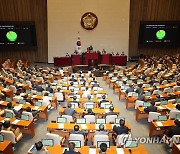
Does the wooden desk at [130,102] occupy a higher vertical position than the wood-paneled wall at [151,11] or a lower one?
lower

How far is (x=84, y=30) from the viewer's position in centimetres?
2478

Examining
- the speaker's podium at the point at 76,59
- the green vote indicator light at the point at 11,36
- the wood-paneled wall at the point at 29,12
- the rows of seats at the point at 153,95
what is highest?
the wood-paneled wall at the point at 29,12

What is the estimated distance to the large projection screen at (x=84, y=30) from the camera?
23.9m

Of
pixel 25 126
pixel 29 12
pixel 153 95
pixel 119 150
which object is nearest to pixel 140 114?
pixel 153 95

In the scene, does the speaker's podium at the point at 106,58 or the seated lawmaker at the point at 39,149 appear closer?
→ the seated lawmaker at the point at 39,149

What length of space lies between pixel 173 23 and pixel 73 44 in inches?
435

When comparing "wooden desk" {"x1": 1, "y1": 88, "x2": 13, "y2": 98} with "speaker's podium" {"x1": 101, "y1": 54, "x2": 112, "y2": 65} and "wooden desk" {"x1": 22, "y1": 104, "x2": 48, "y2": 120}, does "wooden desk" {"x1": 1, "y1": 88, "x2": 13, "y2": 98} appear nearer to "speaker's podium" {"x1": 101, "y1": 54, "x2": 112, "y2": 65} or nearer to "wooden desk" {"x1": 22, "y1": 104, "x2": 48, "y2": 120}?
"wooden desk" {"x1": 22, "y1": 104, "x2": 48, "y2": 120}

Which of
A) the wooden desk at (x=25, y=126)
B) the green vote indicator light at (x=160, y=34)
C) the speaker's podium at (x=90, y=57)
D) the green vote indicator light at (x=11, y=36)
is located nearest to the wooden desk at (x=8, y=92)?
the wooden desk at (x=25, y=126)

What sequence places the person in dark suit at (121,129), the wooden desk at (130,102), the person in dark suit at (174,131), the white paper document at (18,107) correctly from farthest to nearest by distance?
the wooden desk at (130,102)
the white paper document at (18,107)
the person in dark suit at (121,129)
the person in dark suit at (174,131)

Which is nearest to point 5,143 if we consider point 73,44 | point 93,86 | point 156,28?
point 93,86

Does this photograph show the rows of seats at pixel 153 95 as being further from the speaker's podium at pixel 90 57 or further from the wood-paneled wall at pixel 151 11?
the wood-paneled wall at pixel 151 11

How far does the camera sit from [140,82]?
15852mm

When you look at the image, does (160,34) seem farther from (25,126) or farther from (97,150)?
(97,150)

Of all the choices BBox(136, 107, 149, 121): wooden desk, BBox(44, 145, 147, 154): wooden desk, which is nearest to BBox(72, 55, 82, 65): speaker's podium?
BBox(136, 107, 149, 121): wooden desk
